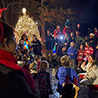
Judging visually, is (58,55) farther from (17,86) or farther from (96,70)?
(17,86)

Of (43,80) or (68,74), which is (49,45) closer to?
(68,74)

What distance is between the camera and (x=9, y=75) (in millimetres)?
708

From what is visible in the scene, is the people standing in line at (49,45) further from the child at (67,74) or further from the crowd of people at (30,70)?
the child at (67,74)

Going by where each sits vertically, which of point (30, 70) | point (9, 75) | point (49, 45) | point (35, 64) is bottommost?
point (30, 70)

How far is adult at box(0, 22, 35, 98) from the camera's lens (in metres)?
0.65

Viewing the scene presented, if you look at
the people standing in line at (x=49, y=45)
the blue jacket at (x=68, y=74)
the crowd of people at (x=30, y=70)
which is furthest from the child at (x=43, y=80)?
the people standing in line at (x=49, y=45)

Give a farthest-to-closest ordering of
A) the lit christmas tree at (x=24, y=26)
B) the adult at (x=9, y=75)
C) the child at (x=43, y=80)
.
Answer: the lit christmas tree at (x=24, y=26) < the child at (x=43, y=80) < the adult at (x=9, y=75)

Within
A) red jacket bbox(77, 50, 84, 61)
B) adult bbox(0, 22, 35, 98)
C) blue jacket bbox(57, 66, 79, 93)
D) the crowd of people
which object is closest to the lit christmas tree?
the crowd of people

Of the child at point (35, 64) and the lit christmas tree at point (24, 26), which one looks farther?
the lit christmas tree at point (24, 26)

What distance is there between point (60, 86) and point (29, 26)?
5.54m

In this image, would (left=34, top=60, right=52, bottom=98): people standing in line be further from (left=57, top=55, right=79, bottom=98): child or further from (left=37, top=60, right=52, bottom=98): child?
(left=57, top=55, right=79, bottom=98): child

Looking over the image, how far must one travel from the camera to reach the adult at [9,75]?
2.14 ft

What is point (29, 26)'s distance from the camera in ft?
23.8

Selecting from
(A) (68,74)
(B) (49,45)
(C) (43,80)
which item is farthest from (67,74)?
(B) (49,45)
